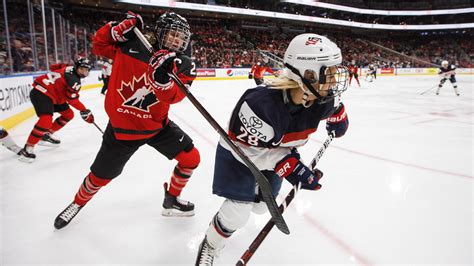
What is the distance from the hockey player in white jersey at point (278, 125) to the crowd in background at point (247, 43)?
15.5ft

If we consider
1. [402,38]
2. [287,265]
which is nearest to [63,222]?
[287,265]

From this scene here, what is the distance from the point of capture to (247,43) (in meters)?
22.1

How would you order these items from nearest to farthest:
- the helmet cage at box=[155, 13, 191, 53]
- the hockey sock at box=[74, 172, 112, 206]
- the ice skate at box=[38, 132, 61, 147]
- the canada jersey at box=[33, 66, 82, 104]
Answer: the helmet cage at box=[155, 13, 191, 53], the hockey sock at box=[74, 172, 112, 206], the canada jersey at box=[33, 66, 82, 104], the ice skate at box=[38, 132, 61, 147]

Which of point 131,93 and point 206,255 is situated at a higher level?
point 131,93

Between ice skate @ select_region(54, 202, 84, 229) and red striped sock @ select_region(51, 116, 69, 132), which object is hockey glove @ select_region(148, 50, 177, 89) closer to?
ice skate @ select_region(54, 202, 84, 229)

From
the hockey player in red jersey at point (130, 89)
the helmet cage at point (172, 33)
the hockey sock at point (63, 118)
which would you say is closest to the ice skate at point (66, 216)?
the hockey player in red jersey at point (130, 89)

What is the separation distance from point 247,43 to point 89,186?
21.5 m

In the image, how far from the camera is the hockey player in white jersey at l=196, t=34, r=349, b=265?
120cm

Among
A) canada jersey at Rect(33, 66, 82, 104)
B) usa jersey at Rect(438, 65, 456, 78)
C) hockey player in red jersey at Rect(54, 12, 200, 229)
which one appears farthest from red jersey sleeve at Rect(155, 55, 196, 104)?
usa jersey at Rect(438, 65, 456, 78)

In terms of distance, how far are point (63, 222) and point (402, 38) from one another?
3862 centimetres

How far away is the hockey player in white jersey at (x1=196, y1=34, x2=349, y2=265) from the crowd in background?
4.73 metres

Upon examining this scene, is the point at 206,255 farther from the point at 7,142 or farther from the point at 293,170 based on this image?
the point at 7,142

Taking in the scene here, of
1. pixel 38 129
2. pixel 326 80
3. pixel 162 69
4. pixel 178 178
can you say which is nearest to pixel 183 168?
pixel 178 178

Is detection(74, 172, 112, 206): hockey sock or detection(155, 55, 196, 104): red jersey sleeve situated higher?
detection(155, 55, 196, 104): red jersey sleeve
